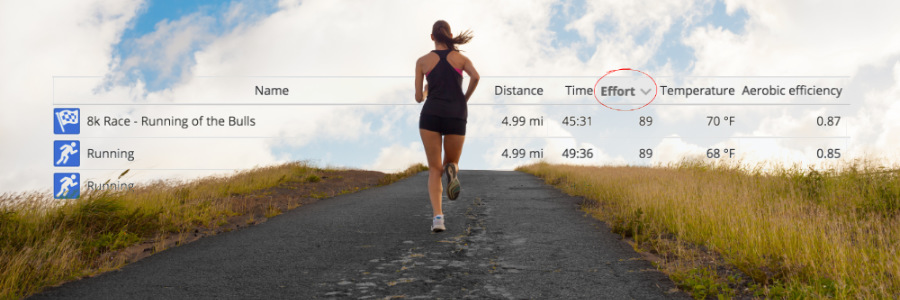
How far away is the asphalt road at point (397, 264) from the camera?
426 cm

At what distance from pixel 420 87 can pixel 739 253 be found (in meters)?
3.49

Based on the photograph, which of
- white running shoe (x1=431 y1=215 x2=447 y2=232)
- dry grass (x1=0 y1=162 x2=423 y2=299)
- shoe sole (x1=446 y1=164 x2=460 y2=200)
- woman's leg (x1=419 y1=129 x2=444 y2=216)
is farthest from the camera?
white running shoe (x1=431 y1=215 x2=447 y2=232)

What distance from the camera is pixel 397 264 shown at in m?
5.05

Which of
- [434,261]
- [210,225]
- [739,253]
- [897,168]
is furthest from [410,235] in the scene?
[897,168]

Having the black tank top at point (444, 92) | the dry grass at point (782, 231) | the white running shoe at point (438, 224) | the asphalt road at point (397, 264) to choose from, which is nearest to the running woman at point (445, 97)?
the black tank top at point (444, 92)

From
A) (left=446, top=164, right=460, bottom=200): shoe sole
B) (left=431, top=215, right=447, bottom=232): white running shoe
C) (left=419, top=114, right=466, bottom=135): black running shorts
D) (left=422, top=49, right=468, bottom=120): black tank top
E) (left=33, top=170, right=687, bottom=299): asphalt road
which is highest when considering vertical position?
(left=422, top=49, right=468, bottom=120): black tank top

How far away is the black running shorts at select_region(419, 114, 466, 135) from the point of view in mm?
6180

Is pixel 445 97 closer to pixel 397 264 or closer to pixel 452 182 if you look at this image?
pixel 452 182

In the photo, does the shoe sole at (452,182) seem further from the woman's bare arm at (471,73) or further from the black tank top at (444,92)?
the woman's bare arm at (471,73)

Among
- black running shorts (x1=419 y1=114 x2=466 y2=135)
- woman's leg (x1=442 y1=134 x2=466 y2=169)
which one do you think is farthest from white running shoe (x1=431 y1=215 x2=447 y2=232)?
black running shorts (x1=419 y1=114 x2=466 y2=135)

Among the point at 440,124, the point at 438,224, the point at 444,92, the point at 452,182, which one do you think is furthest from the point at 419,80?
the point at 438,224

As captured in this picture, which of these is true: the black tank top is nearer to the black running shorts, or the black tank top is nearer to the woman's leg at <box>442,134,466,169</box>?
the black running shorts

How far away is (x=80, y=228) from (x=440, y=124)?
414cm

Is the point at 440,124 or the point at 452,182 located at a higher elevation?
the point at 440,124
